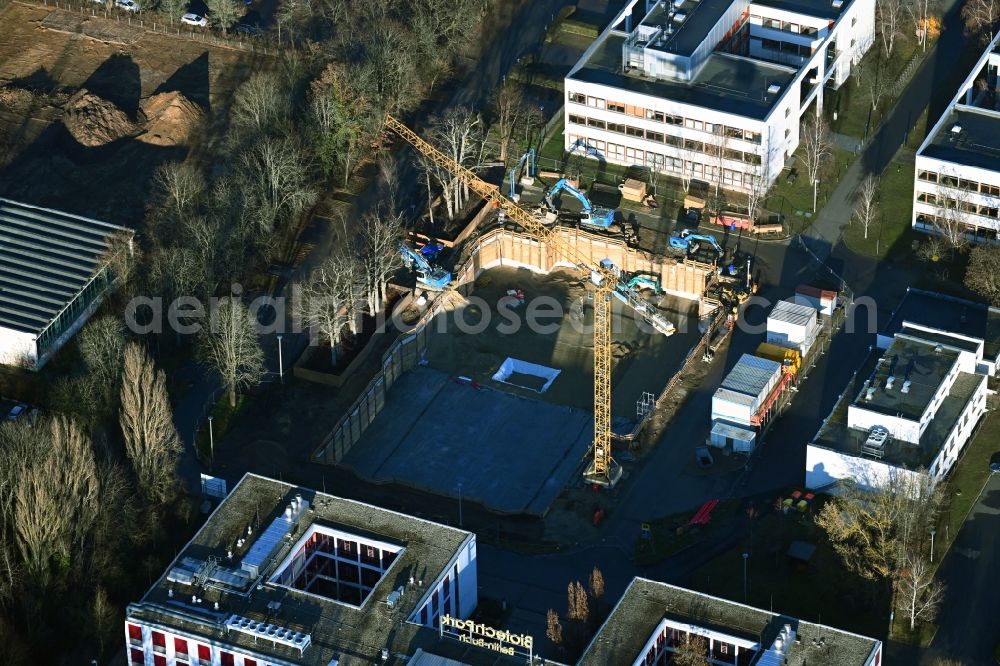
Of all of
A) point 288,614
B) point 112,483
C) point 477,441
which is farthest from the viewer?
point 477,441

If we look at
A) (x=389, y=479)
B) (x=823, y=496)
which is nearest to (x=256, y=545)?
(x=389, y=479)

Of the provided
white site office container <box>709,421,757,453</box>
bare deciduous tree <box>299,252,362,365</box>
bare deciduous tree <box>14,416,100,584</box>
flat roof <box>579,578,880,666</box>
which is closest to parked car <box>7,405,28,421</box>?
bare deciduous tree <box>14,416,100,584</box>

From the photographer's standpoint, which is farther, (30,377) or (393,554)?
(30,377)

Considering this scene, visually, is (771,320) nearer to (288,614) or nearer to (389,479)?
(389,479)

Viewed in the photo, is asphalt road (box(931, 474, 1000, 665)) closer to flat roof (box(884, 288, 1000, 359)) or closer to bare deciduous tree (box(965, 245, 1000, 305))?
flat roof (box(884, 288, 1000, 359))

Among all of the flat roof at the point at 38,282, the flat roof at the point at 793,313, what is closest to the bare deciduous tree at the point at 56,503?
the flat roof at the point at 38,282

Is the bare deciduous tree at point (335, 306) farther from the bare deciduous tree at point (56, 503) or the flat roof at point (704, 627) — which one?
the flat roof at point (704, 627)
